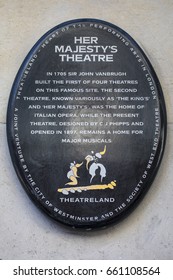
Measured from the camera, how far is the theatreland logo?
→ 1579 mm

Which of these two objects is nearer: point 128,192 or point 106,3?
point 128,192

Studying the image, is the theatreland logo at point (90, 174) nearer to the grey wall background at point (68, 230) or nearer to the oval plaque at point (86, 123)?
the oval plaque at point (86, 123)

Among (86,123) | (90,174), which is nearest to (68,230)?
(90,174)

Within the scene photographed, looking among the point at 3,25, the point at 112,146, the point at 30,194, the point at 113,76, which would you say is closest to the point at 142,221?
the point at 112,146

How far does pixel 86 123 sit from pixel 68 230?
0.37 meters

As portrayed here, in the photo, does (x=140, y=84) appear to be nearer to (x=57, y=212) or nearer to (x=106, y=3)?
(x=106, y=3)

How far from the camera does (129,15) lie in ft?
5.54

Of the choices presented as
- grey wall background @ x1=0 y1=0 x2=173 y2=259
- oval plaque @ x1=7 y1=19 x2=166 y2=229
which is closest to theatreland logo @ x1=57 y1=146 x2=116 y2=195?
oval plaque @ x1=7 y1=19 x2=166 y2=229

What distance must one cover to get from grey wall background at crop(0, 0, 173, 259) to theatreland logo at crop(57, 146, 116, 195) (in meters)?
0.13

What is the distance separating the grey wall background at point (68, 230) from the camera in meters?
1.58

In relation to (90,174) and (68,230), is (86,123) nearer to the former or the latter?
(90,174)

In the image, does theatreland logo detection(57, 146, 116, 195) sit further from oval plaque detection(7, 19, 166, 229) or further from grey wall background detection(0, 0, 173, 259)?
grey wall background detection(0, 0, 173, 259)

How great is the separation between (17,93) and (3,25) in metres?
0.27
